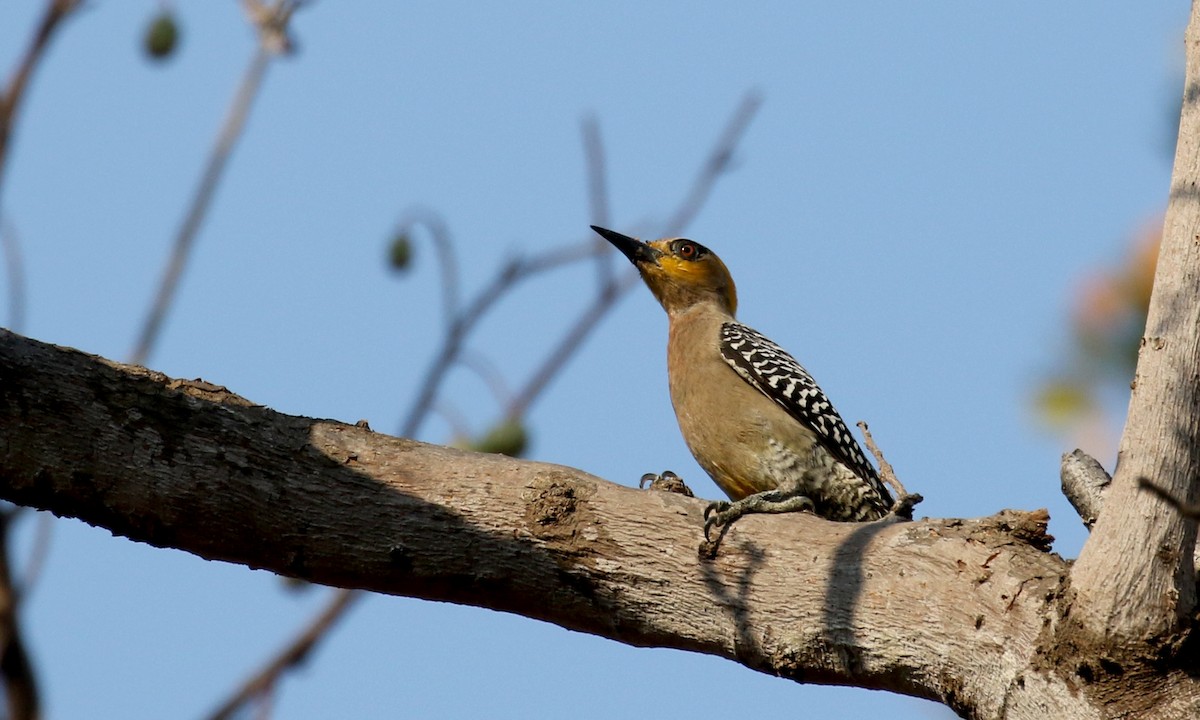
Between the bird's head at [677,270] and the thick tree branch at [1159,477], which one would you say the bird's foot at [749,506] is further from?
the bird's head at [677,270]

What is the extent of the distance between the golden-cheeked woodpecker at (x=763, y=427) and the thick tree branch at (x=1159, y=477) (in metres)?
2.64

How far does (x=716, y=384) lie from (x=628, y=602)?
3472mm

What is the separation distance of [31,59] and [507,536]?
15.8 ft

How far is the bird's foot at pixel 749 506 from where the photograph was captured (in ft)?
15.5

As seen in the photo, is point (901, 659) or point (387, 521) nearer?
point (901, 659)

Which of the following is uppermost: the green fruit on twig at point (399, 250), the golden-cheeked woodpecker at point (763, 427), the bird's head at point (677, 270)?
the bird's head at point (677, 270)

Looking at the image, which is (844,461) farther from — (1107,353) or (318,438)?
(318,438)

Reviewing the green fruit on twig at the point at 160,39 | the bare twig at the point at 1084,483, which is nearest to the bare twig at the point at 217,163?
the green fruit on twig at the point at 160,39

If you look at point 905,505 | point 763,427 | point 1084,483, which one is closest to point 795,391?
point 763,427

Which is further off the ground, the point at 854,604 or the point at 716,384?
the point at 716,384

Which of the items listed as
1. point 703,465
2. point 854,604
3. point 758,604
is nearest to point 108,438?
point 758,604

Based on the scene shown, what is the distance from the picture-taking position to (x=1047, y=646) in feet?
13.0

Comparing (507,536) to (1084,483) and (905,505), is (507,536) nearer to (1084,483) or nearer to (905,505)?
(905,505)

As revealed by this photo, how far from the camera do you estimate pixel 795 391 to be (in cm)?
784
